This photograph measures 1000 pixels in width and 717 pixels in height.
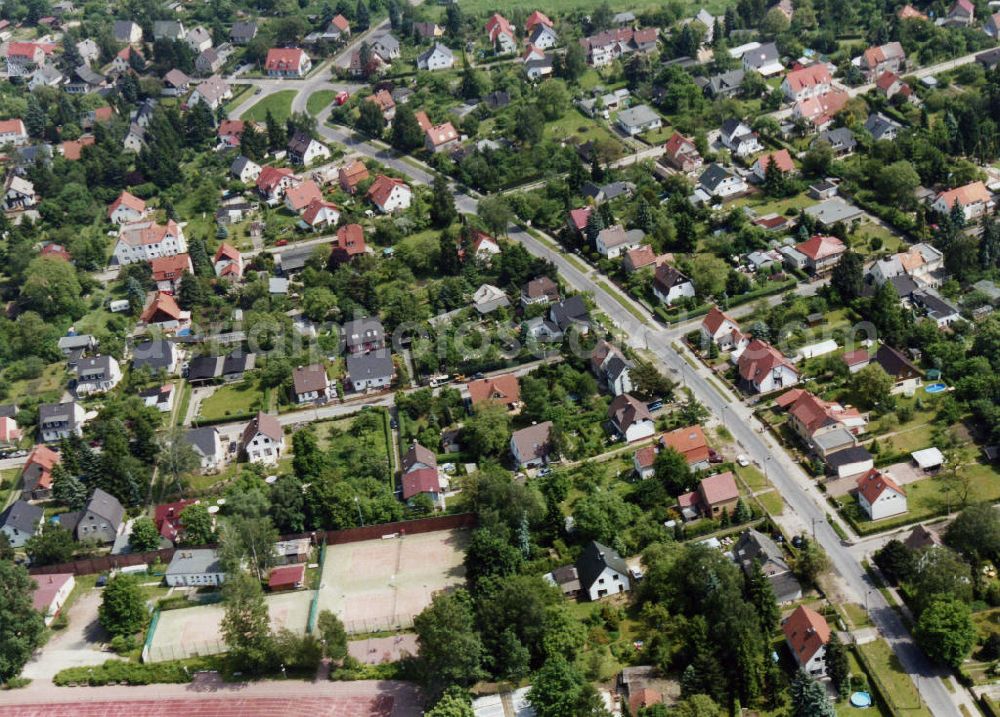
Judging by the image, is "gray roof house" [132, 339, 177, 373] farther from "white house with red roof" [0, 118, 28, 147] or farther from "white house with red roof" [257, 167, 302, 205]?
"white house with red roof" [0, 118, 28, 147]

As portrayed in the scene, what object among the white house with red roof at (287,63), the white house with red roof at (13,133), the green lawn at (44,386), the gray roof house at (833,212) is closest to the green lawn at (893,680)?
the gray roof house at (833,212)

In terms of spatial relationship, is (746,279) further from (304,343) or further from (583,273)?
(304,343)

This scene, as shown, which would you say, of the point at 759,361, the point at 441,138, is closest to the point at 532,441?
the point at 759,361

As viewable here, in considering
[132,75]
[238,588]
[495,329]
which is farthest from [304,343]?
[132,75]

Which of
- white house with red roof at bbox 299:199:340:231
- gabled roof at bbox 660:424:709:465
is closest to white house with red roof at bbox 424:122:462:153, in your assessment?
white house with red roof at bbox 299:199:340:231

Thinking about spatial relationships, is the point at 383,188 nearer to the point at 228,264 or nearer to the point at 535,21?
the point at 228,264

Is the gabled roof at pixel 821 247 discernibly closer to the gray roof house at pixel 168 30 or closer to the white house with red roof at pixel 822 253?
the white house with red roof at pixel 822 253
